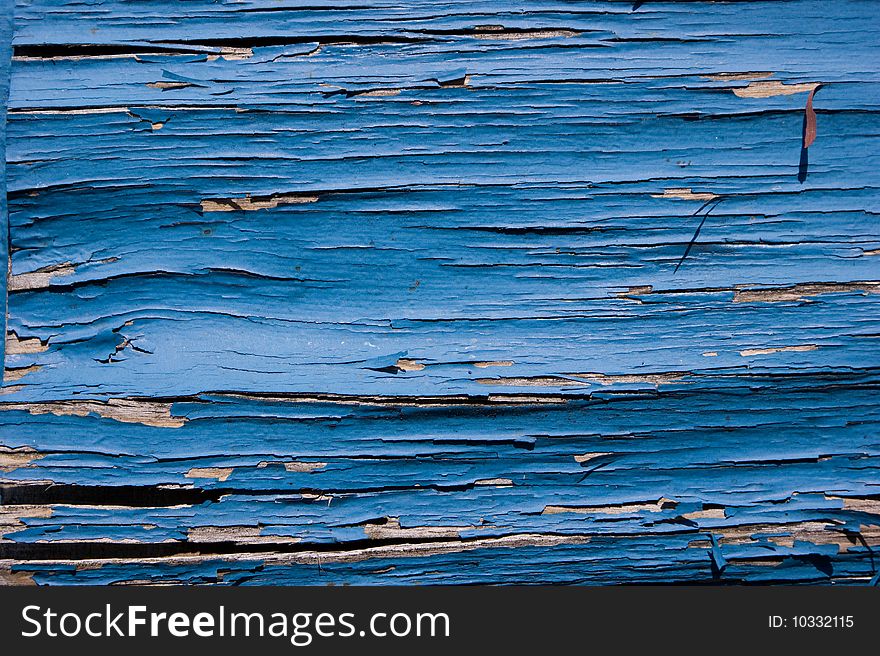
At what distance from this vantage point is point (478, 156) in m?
1.13

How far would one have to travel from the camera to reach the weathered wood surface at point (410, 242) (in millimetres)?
1117

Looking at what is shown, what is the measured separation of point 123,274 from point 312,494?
534mm

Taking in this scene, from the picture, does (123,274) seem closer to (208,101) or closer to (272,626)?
(208,101)

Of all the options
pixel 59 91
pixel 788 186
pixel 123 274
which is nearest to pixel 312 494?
pixel 123 274

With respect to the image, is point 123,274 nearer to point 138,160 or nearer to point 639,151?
point 138,160

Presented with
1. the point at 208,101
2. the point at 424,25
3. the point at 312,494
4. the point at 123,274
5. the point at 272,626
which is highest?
the point at 424,25

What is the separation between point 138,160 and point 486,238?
2.14 ft

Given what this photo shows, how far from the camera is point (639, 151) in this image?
1127 mm

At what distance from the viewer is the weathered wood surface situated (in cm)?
112

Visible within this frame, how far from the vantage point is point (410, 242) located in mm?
1128

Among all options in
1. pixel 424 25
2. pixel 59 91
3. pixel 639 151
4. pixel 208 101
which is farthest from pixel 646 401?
pixel 59 91

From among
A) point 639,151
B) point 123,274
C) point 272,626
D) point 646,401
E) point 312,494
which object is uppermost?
A: point 639,151

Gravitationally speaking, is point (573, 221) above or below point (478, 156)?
below

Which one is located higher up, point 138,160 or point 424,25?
point 424,25
